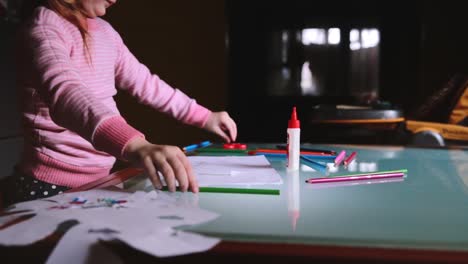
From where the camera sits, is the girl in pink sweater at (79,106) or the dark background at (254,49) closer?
the girl in pink sweater at (79,106)

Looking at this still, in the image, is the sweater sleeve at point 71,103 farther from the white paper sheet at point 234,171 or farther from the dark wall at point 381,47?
the dark wall at point 381,47

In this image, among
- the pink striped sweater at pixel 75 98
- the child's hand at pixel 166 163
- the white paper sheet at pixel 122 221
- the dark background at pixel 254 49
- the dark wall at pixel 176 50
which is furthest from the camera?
the dark background at pixel 254 49

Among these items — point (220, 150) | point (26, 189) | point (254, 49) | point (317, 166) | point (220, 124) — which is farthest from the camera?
point (254, 49)

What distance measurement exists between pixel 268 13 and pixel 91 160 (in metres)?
3.46

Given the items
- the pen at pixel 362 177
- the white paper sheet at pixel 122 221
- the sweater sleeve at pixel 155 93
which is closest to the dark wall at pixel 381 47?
the sweater sleeve at pixel 155 93

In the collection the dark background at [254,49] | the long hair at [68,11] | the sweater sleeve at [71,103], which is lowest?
the dark background at [254,49]

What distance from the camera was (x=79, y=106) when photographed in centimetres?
72

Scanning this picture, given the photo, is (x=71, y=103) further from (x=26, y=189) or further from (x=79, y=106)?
(x=26, y=189)

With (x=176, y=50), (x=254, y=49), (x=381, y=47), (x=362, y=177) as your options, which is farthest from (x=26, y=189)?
(x=381, y=47)

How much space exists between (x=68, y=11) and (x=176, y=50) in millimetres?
3144

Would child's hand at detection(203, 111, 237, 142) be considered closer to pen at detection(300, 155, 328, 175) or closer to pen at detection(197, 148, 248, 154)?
pen at detection(197, 148, 248, 154)

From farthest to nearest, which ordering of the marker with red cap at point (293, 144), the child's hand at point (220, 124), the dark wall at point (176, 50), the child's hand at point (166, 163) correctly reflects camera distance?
the dark wall at point (176, 50) < the child's hand at point (220, 124) < the marker with red cap at point (293, 144) < the child's hand at point (166, 163)

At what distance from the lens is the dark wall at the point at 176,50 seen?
375 centimetres

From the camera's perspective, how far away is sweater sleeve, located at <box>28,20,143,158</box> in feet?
2.17
